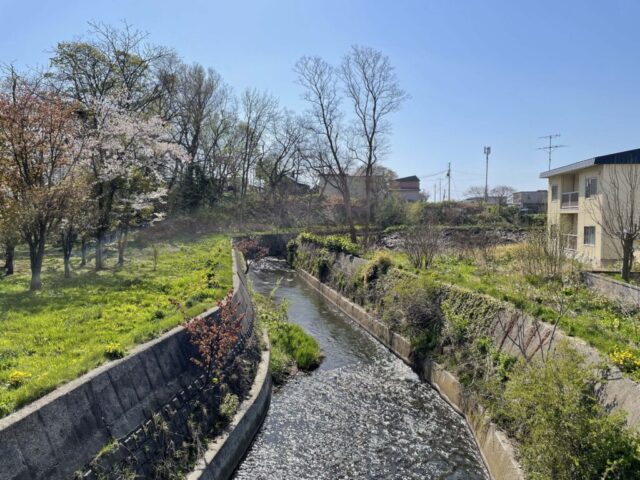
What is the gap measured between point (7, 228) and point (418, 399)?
1218cm

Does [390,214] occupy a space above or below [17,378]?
above

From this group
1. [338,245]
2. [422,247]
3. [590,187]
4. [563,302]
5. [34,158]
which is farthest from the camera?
[338,245]

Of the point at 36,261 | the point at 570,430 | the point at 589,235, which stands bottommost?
the point at 570,430

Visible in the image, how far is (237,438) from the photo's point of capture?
7.92m

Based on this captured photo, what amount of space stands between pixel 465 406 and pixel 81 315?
836 centimetres

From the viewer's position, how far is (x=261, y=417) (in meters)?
9.37

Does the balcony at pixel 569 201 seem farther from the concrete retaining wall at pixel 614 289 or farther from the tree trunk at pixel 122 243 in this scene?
the tree trunk at pixel 122 243

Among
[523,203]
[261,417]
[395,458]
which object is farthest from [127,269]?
[523,203]

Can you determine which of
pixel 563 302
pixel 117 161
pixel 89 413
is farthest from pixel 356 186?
pixel 89 413

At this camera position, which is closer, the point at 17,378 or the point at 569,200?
the point at 17,378

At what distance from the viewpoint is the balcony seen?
79.5 ft

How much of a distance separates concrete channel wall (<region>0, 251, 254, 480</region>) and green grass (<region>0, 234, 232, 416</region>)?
12.9 inches

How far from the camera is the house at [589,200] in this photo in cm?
2047

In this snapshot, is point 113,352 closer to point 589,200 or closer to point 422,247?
point 422,247
